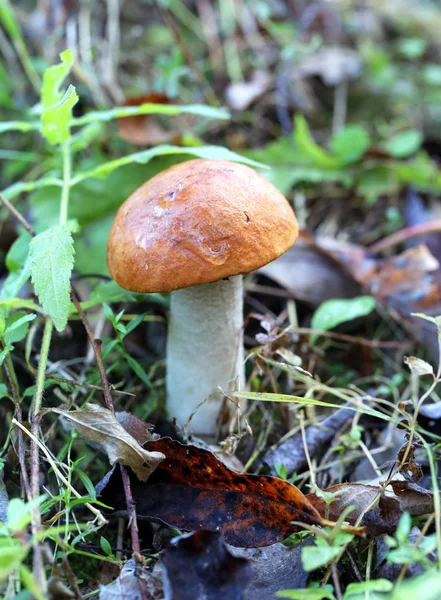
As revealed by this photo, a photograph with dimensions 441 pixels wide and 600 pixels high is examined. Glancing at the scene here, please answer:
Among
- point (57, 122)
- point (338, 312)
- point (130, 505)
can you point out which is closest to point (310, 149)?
point (338, 312)

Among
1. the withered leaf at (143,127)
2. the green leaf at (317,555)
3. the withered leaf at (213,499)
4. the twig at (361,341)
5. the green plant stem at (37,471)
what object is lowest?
the twig at (361,341)

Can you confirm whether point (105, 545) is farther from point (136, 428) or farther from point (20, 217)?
point (20, 217)

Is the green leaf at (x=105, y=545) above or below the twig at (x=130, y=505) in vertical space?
below

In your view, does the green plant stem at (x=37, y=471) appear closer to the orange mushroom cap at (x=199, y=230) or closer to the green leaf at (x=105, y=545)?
Answer: the green leaf at (x=105, y=545)

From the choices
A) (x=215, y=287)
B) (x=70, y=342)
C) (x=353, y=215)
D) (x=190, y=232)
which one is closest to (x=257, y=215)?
(x=190, y=232)

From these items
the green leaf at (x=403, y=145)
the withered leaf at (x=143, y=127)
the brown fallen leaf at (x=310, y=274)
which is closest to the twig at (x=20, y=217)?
the withered leaf at (x=143, y=127)

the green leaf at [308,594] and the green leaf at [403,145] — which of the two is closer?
the green leaf at [308,594]

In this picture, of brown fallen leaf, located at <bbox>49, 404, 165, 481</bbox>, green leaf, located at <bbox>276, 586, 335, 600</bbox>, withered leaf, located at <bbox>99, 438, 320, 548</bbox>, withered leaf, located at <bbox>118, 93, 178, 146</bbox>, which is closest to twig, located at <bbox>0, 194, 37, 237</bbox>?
brown fallen leaf, located at <bbox>49, 404, 165, 481</bbox>

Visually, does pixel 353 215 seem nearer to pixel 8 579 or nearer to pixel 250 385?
pixel 250 385
